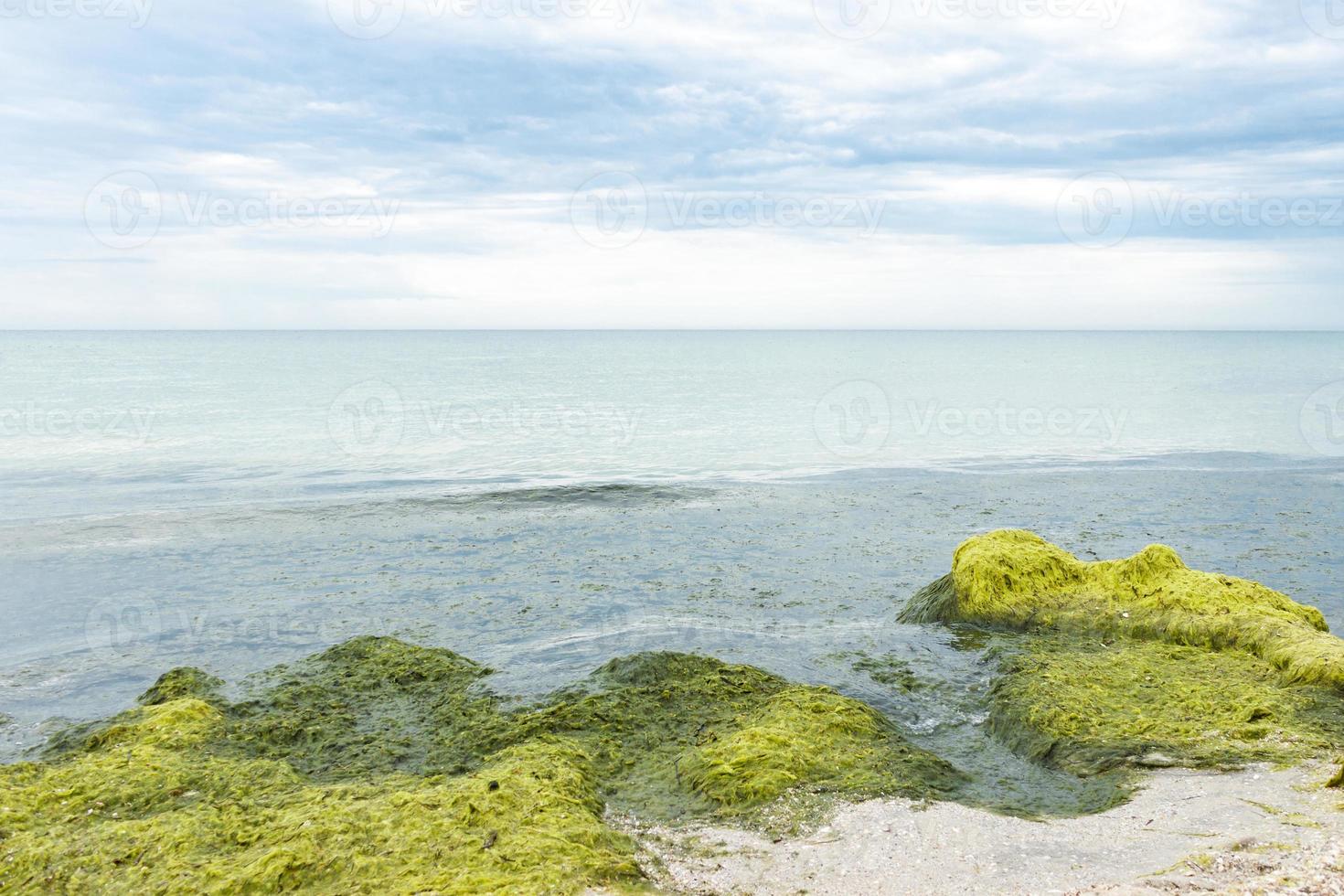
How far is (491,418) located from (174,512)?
822 inches

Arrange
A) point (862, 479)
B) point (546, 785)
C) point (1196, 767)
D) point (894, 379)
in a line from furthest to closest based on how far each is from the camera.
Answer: point (894, 379)
point (862, 479)
point (1196, 767)
point (546, 785)

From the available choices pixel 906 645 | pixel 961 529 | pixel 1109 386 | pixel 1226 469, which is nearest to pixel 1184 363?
pixel 1109 386

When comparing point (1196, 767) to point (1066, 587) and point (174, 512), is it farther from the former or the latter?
point (174, 512)

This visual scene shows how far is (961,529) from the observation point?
56.3 ft

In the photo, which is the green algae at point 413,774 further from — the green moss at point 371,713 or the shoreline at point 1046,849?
the shoreline at point 1046,849

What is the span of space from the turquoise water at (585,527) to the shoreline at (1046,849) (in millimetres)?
954

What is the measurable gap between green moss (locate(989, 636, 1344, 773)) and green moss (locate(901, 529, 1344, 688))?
1.06ft
